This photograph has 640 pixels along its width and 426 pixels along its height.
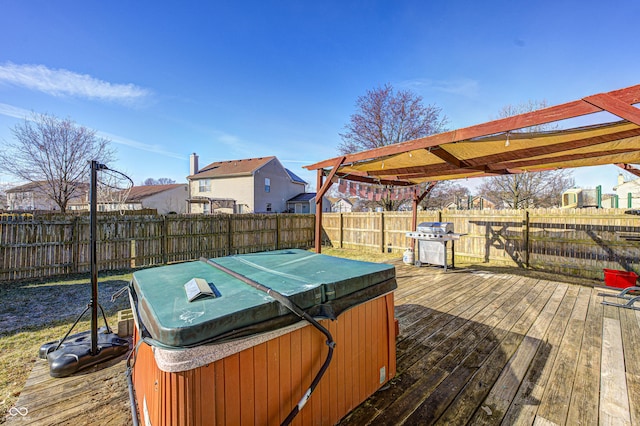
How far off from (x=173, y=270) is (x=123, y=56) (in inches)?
291

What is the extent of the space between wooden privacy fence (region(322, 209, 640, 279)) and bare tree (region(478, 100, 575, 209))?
686cm

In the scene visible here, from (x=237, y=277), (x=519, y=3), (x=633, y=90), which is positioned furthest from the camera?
(x=519, y=3)

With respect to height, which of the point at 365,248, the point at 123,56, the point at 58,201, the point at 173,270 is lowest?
the point at 365,248

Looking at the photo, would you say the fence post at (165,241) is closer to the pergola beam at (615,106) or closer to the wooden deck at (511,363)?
the wooden deck at (511,363)

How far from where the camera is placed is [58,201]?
39.2 feet

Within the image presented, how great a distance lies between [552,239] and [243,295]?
302 inches

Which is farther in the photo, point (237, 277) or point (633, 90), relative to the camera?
point (633, 90)

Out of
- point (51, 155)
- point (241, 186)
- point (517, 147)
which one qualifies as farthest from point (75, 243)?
point (241, 186)

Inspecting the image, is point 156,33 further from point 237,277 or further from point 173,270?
point 237,277

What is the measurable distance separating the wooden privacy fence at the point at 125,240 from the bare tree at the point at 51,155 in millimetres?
7905

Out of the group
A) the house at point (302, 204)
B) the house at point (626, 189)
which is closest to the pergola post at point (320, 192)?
the house at point (302, 204)

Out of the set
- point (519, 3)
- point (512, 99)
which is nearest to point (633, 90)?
point (519, 3)

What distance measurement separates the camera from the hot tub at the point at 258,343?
1070 mm

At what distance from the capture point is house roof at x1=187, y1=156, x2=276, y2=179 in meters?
19.9
